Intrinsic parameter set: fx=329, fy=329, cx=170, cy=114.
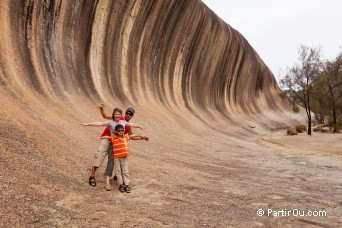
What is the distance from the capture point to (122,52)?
52.4ft

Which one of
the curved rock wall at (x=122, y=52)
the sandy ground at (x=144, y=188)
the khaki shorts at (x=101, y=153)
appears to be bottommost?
the sandy ground at (x=144, y=188)

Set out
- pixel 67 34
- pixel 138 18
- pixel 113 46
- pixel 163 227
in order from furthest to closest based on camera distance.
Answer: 1. pixel 138 18
2. pixel 113 46
3. pixel 67 34
4. pixel 163 227

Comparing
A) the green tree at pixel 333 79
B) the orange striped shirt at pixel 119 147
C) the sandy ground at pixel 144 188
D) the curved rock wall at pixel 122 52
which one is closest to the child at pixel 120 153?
the orange striped shirt at pixel 119 147

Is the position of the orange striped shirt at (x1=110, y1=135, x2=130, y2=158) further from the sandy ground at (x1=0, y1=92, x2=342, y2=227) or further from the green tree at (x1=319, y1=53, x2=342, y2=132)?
the green tree at (x1=319, y1=53, x2=342, y2=132)

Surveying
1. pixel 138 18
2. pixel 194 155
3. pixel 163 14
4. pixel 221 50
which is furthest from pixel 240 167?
pixel 221 50

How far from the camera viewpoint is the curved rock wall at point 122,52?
10609 mm

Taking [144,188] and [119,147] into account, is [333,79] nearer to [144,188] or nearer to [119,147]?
[144,188]

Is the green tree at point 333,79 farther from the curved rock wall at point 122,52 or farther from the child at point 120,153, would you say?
the child at point 120,153

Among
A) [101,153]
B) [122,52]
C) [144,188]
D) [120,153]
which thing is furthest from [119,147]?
[122,52]

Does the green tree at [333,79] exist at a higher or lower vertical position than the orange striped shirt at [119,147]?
higher

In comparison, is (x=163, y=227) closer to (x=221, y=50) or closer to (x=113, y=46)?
(x=113, y=46)

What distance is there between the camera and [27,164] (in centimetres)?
570

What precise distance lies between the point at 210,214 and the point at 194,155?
595cm

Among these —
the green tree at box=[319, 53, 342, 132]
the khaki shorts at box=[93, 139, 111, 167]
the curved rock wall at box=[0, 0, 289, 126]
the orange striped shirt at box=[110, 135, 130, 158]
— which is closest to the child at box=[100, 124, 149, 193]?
the orange striped shirt at box=[110, 135, 130, 158]
